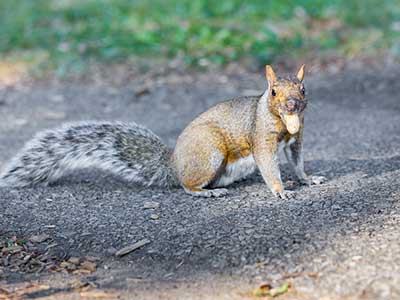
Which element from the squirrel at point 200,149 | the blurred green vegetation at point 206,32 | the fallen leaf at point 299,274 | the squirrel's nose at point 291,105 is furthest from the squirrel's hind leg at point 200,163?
the blurred green vegetation at point 206,32

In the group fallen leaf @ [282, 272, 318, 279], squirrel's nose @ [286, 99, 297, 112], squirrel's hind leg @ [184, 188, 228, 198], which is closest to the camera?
fallen leaf @ [282, 272, 318, 279]

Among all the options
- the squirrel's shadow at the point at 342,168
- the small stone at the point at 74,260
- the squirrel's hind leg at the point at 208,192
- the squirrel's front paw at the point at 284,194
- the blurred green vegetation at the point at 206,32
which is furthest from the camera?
the blurred green vegetation at the point at 206,32

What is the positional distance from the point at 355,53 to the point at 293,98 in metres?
5.29

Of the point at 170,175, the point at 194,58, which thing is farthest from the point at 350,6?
the point at 170,175

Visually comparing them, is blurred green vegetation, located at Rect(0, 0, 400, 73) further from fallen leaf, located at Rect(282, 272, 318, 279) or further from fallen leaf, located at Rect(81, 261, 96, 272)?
fallen leaf, located at Rect(282, 272, 318, 279)

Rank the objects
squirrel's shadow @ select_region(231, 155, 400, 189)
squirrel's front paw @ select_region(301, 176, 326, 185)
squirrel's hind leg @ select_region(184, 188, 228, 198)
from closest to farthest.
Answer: squirrel's hind leg @ select_region(184, 188, 228, 198) < squirrel's front paw @ select_region(301, 176, 326, 185) < squirrel's shadow @ select_region(231, 155, 400, 189)

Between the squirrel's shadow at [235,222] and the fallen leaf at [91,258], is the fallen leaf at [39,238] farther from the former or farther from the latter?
the fallen leaf at [91,258]

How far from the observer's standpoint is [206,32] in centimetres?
1021

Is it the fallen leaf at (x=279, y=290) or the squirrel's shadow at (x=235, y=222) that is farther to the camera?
the squirrel's shadow at (x=235, y=222)

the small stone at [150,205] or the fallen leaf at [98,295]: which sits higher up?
the fallen leaf at [98,295]

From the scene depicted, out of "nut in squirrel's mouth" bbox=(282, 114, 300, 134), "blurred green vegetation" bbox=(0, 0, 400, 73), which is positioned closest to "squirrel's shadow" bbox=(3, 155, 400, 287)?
"nut in squirrel's mouth" bbox=(282, 114, 300, 134)

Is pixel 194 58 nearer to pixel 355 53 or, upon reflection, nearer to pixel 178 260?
pixel 355 53

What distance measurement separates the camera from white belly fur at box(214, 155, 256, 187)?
16.9 ft

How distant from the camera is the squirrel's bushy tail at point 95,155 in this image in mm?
5422
